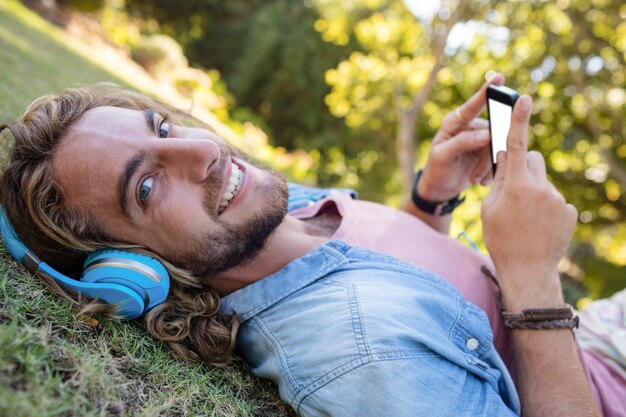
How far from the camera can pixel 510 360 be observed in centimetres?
229

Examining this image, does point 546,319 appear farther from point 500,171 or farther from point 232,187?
point 232,187

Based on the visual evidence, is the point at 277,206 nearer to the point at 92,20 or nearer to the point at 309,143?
the point at 92,20

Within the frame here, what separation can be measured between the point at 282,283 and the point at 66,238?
2.80ft

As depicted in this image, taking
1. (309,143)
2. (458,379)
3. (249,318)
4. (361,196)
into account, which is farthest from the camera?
(309,143)

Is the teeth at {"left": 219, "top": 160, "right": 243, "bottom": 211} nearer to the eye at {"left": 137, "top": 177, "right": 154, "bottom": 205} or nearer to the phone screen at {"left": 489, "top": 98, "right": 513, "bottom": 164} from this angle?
the eye at {"left": 137, "top": 177, "right": 154, "bottom": 205}

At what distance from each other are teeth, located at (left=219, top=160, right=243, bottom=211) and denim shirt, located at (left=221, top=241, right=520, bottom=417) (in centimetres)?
37

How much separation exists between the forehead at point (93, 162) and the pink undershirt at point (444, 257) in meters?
0.97

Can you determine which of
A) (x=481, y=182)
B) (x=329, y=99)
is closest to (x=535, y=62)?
(x=329, y=99)

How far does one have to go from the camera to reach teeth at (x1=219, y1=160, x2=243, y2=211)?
223 centimetres

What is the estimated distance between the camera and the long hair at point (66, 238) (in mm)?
2020

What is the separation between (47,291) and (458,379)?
1.43 meters

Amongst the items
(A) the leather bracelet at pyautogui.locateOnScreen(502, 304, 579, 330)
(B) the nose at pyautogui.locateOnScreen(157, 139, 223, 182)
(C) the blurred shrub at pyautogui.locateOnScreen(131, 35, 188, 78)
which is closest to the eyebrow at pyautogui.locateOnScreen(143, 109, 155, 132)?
(B) the nose at pyautogui.locateOnScreen(157, 139, 223, 182)

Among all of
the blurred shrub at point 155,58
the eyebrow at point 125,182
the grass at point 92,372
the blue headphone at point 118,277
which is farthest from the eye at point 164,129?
the blurred shrub at point 155,58

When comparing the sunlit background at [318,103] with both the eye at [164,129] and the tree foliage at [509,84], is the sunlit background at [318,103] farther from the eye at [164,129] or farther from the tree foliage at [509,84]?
the eye at [164,129]
